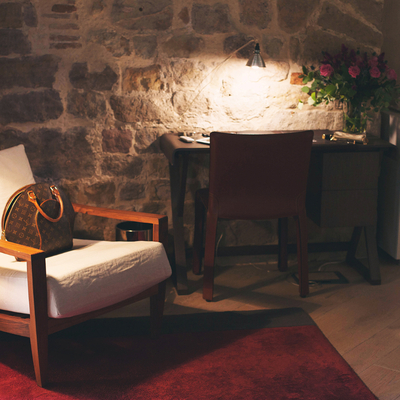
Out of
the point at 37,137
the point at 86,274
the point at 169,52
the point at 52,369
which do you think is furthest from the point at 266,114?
the point at 52,369

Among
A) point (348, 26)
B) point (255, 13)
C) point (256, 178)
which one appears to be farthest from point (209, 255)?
point (348, 26)

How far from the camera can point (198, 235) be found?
2697 millimetres

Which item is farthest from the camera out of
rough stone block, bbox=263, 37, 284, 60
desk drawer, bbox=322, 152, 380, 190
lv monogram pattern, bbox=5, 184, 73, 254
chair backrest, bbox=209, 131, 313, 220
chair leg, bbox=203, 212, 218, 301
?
rough stone block, bbox=263, 37, 284, 60

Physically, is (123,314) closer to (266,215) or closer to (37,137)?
(266,215)

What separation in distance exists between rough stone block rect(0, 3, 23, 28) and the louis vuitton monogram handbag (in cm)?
109

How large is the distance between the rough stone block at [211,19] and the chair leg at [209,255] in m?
1.11

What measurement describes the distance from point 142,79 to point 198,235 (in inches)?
37.5

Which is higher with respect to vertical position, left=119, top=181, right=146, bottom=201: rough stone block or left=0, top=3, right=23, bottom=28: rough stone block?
left=0, top=3, right=23, bottom=28: rough stone block

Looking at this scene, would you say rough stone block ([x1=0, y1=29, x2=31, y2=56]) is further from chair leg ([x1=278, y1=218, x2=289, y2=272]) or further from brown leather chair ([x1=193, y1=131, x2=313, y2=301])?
chair leg ([x1=278, y1=218, x2=289, y2=272])

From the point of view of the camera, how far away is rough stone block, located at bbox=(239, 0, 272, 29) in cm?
264

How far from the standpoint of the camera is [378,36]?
2.84m

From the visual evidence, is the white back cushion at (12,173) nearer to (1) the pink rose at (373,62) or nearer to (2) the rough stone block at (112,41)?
(2) the rough stone block at (112,41)

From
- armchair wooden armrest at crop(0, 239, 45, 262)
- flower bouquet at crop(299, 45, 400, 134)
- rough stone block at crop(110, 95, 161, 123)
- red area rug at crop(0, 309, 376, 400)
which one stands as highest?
flower bouquet at crop(299, 45, 400, 134)

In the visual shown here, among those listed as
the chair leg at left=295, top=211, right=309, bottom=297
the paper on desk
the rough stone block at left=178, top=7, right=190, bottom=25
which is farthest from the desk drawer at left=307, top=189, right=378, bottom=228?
the rough stone block at left=178, top=7, right=190, bottom=25
